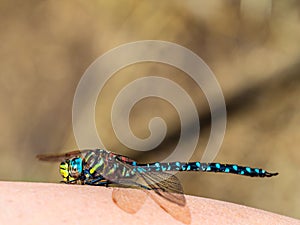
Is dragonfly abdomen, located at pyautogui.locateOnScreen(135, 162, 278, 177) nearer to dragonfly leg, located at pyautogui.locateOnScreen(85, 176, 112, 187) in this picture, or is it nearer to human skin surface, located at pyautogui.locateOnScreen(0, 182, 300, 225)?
dragonfly leg, located at pyautogui.locateOnScreen(85, 176, 112, 187)

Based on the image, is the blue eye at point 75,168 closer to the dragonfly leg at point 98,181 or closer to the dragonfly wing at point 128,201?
the dragonfly leg at point 98,181

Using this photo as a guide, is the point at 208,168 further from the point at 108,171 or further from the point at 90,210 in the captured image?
the point at 90,210

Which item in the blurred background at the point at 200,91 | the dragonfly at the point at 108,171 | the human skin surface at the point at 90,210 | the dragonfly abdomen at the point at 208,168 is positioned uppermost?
the blurred background at the point at 200,91

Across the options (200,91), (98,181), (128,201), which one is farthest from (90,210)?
(200,91)

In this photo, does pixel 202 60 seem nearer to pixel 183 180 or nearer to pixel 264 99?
pixel 264 99

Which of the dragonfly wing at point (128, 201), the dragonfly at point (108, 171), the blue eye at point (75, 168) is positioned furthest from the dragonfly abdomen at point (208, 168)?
the dragonfly wing at point (128, 201)

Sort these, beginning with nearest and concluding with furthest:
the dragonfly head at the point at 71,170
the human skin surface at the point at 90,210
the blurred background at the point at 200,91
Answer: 1. the human skin surface at the point at 90,210
2. the dragonfly head at the point at 71,170
3. the blurred background at the point at 200,91

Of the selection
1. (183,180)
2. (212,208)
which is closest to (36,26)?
(183,180)
